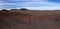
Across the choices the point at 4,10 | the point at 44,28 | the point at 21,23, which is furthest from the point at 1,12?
the point at 44,28

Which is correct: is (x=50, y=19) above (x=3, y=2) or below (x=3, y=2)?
below

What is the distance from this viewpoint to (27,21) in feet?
1.99

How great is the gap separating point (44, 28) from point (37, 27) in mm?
40

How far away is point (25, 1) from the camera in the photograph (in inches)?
25.0

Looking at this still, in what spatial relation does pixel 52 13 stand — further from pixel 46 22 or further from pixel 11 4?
pixel 11 4

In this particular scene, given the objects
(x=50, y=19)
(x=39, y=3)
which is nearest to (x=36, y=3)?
(x=39, y=3)

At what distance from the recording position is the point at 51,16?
592 mm

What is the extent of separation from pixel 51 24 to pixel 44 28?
4cm

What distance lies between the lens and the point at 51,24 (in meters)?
0.60

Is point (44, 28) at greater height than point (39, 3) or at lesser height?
lesser

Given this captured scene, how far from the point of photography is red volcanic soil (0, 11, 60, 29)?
1.96ft

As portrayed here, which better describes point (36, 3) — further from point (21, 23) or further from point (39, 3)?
point (21, 23)

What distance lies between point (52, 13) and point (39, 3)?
0.33ft

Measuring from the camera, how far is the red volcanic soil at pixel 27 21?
0.60 meters
